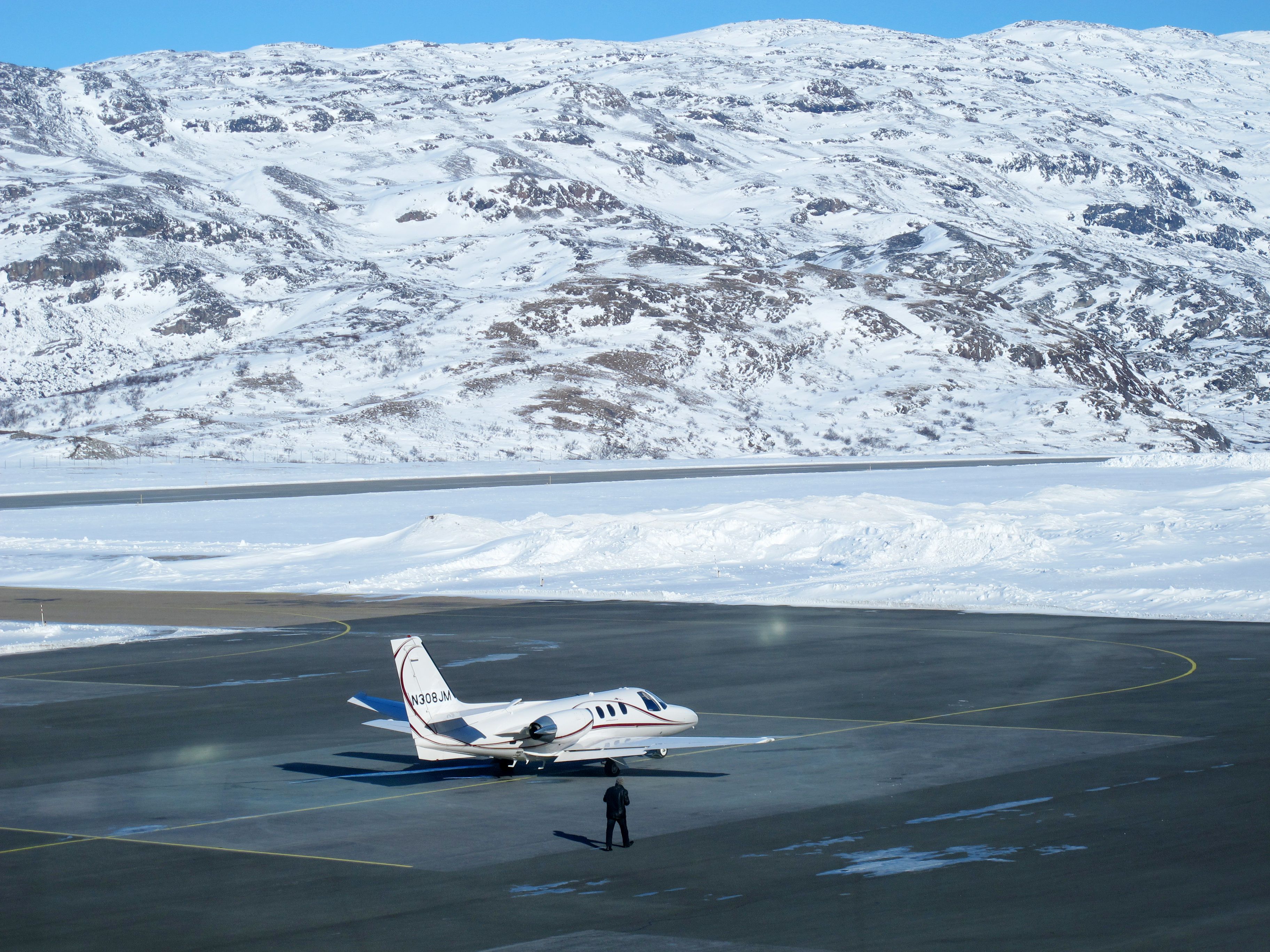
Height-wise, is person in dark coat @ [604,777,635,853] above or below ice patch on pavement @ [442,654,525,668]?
below

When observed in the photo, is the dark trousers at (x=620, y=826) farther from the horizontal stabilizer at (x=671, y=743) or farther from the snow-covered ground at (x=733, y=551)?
the snow-covered ground at (x=733, y=551)

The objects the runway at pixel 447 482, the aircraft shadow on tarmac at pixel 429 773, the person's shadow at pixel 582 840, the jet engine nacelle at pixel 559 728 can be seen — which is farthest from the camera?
the runway at pixel 447 482

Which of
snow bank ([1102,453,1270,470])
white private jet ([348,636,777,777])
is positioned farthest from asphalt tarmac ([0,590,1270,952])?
snow bank ([1102,453,1270,470])

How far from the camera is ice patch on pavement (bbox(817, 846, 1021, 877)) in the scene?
15.1 m

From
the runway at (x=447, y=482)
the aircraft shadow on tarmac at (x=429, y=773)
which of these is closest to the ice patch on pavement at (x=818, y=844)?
the aircraft shadow on tarmac at (x=429, y=773)

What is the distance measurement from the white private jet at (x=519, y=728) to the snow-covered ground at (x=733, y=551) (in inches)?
915

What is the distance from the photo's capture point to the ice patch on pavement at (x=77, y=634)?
124 ft

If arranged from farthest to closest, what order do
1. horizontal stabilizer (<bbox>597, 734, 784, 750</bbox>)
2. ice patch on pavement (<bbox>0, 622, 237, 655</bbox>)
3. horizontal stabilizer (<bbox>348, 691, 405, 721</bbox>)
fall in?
ice patch on pavement (<bbox>0, 622, 237, 655</bbox>), horizontal stabilizer (<bbox>348, 691, 405, 721</bbox>), horizontal stabilizer (<bbox>597, 734, 784, 750</bbox>)

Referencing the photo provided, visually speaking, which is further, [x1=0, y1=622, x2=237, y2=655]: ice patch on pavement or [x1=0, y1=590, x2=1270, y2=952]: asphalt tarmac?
[x1=0, y1=622, x2=237, y2=655]: ice patch on pavement

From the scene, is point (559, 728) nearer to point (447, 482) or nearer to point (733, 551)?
point (733, 551)

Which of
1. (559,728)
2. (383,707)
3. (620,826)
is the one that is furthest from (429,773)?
(620,826)

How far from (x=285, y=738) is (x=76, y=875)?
27.6 feet

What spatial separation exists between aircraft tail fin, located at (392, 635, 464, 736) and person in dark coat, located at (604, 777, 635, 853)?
4294 millimetres

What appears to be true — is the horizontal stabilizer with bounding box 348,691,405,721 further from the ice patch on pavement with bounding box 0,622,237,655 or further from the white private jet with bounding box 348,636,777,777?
the ice patch on pavement with bounding box 0,622,237,655
